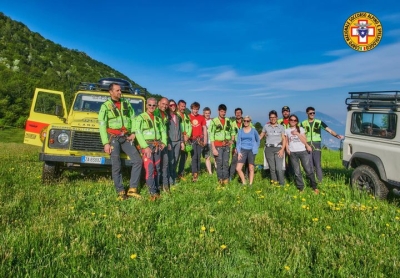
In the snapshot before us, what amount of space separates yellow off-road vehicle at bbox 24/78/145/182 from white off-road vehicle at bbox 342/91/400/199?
564 centimetres

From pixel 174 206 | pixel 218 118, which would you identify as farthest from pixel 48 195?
pixel 218 118

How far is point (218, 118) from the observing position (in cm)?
813

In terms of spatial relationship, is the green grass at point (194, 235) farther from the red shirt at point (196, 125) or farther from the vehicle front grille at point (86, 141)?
the red shirt at point (196, 125)

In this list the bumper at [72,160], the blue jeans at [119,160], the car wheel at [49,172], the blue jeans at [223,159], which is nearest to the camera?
the blue jeans at [119,160]

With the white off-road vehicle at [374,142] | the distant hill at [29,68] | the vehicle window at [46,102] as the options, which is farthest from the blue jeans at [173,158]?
the distant hill at [29,68]

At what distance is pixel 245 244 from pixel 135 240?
147 cm

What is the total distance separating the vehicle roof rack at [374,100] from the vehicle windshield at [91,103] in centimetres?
574

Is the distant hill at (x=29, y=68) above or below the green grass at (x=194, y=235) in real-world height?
above

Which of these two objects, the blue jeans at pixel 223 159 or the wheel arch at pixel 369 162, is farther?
the blue jeans at pixel 223 159

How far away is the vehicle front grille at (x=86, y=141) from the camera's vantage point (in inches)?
271

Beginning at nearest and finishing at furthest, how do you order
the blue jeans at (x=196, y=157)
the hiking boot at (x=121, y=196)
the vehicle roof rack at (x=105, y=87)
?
1. the hiking boot at (x=121, y=196)
2. the blue jeans at (x=196, y=157)
3. the vehicle roof rack at (x=105, y=87)

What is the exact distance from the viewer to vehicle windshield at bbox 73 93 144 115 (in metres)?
8.30

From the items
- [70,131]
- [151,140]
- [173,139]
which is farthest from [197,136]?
[70,131]

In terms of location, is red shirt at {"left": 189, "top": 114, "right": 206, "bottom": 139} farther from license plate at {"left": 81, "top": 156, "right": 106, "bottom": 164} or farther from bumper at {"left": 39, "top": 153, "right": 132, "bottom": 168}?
license plate at {"left": 81, "top": 156, "right": 106, "bottom": 164}
